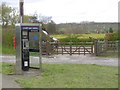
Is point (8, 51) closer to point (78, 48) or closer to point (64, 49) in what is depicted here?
point (64, 49)

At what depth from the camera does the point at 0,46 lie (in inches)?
1330

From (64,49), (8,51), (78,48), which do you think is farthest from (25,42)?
(8,51)

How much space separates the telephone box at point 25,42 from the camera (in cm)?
1393

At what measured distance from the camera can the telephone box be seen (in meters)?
13.9

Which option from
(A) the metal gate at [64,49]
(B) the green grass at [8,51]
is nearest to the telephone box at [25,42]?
(A) the metal gate at [64,49]

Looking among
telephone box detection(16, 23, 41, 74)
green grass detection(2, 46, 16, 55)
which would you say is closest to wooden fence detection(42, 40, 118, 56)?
green grass detection(2, 46, 16, 55)

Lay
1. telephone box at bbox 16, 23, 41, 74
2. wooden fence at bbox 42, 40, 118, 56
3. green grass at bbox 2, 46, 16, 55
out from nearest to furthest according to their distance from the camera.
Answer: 1. telephone box at bbox 16, 23, 41, 74
2. wooden fence at bbox 42, 40, 118, 56
3. green grass at bbox 2, 46, 16, 55

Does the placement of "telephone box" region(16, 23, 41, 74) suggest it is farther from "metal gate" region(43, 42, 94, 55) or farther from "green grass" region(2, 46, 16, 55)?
"green grass" region(2, 46, 16, 55)

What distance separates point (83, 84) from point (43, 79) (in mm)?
1827

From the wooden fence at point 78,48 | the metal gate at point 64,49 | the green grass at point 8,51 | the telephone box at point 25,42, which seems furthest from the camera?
the green grass at point 8,51

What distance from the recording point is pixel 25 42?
14445 mm

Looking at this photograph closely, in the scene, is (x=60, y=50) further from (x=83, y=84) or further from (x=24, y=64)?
(x=83, y=84)

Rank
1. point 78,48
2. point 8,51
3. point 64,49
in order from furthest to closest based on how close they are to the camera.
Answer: point 8,51
point 78,48
point 64,49

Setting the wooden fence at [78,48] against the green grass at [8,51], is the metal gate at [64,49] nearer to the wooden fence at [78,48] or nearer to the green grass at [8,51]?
the wooden fence at [78,48]
